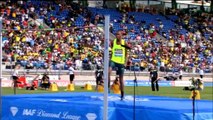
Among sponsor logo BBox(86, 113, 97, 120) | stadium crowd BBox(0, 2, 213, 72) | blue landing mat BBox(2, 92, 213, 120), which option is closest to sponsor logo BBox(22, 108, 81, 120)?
blue landing mat BBox(2, 92, 213, 120)

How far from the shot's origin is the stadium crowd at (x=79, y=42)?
13.0 metres

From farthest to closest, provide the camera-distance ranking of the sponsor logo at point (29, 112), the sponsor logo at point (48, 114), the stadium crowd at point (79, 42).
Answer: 1. the stadium crowd at point (79, 42)
2. the sponsor logo at point (29, 112)
3. the sponsor logo at point (48, 114)

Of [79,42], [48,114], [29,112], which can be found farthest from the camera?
[79,42]

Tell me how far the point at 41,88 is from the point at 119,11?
27.8 metres

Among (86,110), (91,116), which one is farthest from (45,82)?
(91,116)

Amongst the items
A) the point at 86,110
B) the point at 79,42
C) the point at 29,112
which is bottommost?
the point at 29,112

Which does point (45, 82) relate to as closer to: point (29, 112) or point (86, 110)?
point (29, 112)

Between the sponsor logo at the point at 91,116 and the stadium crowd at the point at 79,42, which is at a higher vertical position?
the stadium crowd at the point at 79,42

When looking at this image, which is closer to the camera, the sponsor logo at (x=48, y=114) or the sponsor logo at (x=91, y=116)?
the sponsor logo at (x=91, y=116)

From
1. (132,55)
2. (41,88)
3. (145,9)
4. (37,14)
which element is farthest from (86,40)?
(145,9)

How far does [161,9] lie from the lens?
204 feet

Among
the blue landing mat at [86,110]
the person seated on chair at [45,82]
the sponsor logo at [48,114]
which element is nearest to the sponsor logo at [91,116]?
the blue landing mat at [86,110]

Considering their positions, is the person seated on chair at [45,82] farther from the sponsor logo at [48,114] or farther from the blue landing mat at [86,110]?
the sponsor logo at [48,114]

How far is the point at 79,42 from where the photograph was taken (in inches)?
504
